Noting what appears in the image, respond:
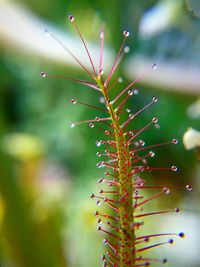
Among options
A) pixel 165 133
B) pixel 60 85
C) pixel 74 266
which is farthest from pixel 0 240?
pixel 60 85

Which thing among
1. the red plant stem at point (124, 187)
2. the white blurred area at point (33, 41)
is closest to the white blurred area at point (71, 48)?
the white blurred area at point (33, 41)

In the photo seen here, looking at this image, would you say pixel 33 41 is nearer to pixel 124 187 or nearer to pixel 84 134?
pixel 84 134

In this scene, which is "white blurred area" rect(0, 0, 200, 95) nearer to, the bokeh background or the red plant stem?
the bokeh background

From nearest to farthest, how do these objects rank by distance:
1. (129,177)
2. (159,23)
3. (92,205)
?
(129,177), (159,23), (92,205)

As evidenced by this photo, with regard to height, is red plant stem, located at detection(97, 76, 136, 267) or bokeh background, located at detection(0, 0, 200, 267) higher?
bokeh background, located at detection(0, 0, 200, 267)

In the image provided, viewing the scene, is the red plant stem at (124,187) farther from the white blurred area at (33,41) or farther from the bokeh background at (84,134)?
the white blurred area at (33,41)

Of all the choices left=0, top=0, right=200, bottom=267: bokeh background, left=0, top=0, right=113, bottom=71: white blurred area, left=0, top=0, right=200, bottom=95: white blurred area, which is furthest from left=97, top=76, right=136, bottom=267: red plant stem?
left=0, top=0, right=113, bottom=71: white blurred area

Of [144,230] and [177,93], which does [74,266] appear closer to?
[144,230]

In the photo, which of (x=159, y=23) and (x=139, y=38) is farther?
(x=139, y=38)
